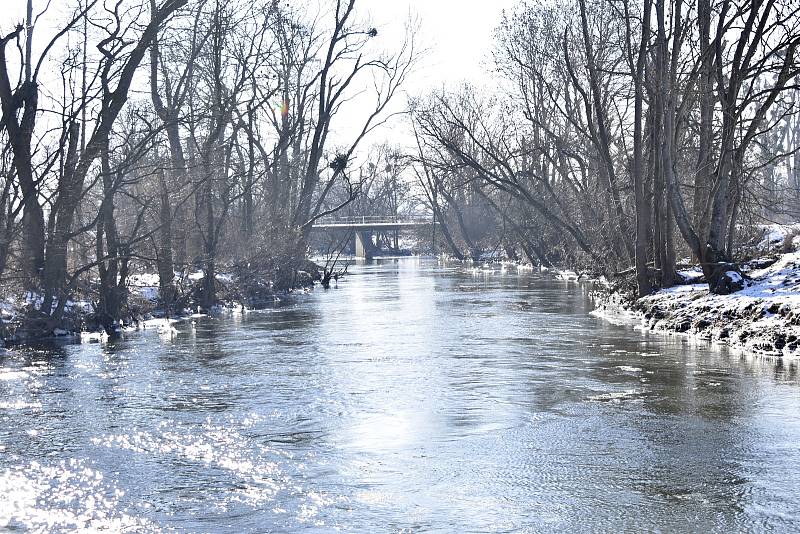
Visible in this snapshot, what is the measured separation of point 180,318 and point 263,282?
995 cm

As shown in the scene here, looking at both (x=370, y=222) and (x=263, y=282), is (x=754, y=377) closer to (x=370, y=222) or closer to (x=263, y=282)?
(x=263, y=282)

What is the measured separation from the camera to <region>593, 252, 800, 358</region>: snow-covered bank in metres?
16.8

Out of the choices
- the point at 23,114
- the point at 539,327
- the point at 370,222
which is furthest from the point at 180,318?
the point at 370,222

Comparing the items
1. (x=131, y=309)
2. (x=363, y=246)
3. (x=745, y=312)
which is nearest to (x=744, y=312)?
(x=745, y=312)

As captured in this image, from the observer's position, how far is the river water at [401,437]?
7.71 m

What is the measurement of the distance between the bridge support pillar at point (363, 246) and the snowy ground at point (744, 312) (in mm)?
76069

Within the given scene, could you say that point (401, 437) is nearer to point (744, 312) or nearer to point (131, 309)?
point (744, 312)

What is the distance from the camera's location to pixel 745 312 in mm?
18609

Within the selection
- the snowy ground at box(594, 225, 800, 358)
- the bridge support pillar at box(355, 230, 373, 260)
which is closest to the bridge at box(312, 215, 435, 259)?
the bridge support pillar at box(355, 230, 373, 260)

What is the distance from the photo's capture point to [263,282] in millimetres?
36031

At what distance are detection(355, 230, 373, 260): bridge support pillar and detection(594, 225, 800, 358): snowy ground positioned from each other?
76.1 metres

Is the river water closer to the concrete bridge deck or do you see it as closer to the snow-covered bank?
the snow-covered bank

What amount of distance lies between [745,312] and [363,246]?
84.3m

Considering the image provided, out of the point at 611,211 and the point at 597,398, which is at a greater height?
the point at 611,211
